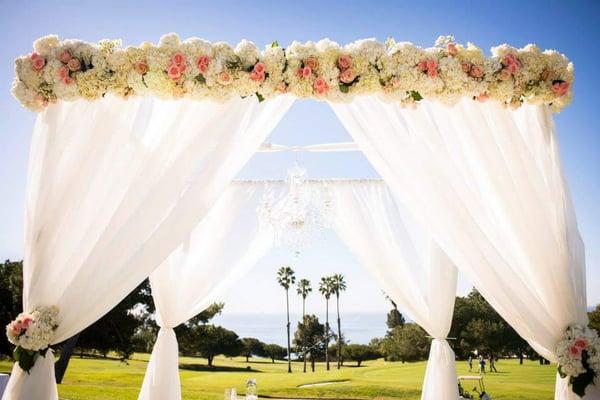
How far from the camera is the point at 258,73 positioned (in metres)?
2.90

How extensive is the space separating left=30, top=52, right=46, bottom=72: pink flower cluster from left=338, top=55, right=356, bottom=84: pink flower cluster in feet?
6.50

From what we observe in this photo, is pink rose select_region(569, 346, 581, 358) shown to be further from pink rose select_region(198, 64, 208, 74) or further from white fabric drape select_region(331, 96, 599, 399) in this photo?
pink rose select_region(198, 64, 208, 74)

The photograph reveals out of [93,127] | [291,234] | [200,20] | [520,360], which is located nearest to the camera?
[93,127]

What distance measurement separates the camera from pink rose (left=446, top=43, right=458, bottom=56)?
303 cm

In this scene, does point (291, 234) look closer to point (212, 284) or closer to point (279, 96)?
point (212, 284)

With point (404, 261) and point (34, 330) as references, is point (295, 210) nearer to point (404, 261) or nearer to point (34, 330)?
point (404, 261)

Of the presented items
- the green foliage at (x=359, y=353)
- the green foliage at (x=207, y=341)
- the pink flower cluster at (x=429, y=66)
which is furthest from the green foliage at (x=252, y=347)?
the pink flower cluster at (x=429, y=66)

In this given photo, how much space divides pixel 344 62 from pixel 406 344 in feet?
45.7

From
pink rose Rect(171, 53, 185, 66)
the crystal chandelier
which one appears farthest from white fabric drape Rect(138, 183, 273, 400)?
pink rose Rect(171, 53, 185, 66)

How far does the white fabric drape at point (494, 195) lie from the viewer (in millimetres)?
2859

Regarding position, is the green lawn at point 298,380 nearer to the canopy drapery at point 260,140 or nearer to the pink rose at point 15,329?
the pink rose at point 15,329

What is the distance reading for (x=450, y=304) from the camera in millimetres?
4105

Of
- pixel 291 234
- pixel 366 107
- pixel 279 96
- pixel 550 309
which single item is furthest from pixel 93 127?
pixel 550 309

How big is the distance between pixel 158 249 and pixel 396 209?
2.77 metres
